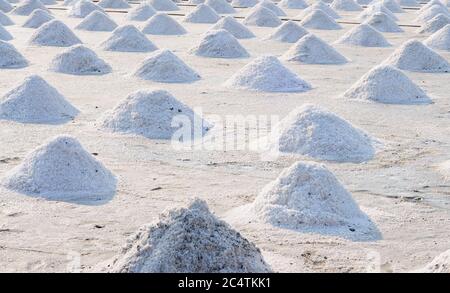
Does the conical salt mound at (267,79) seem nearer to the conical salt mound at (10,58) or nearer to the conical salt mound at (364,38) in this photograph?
the conical salt mound at (10,58)

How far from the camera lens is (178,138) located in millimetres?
7246

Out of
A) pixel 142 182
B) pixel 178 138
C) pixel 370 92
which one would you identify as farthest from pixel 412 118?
pixel 142 182

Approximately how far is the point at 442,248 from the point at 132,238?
1.83 m

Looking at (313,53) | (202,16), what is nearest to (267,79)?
(313,53)

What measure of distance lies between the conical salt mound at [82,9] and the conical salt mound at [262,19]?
3.47 meters

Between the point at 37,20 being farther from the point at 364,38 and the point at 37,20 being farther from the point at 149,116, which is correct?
the point at 149,116

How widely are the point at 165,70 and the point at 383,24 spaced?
7.24 metres

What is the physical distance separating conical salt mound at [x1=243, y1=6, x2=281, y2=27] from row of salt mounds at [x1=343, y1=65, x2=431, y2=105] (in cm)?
763

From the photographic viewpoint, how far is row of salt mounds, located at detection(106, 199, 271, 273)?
3.81 meters

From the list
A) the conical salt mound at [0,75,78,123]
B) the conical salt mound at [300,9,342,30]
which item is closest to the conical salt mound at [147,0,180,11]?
the conical salt mound at [300,9,342,30]

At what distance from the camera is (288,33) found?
1445cm

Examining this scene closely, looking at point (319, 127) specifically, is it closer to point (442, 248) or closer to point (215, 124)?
point (215, 124)
